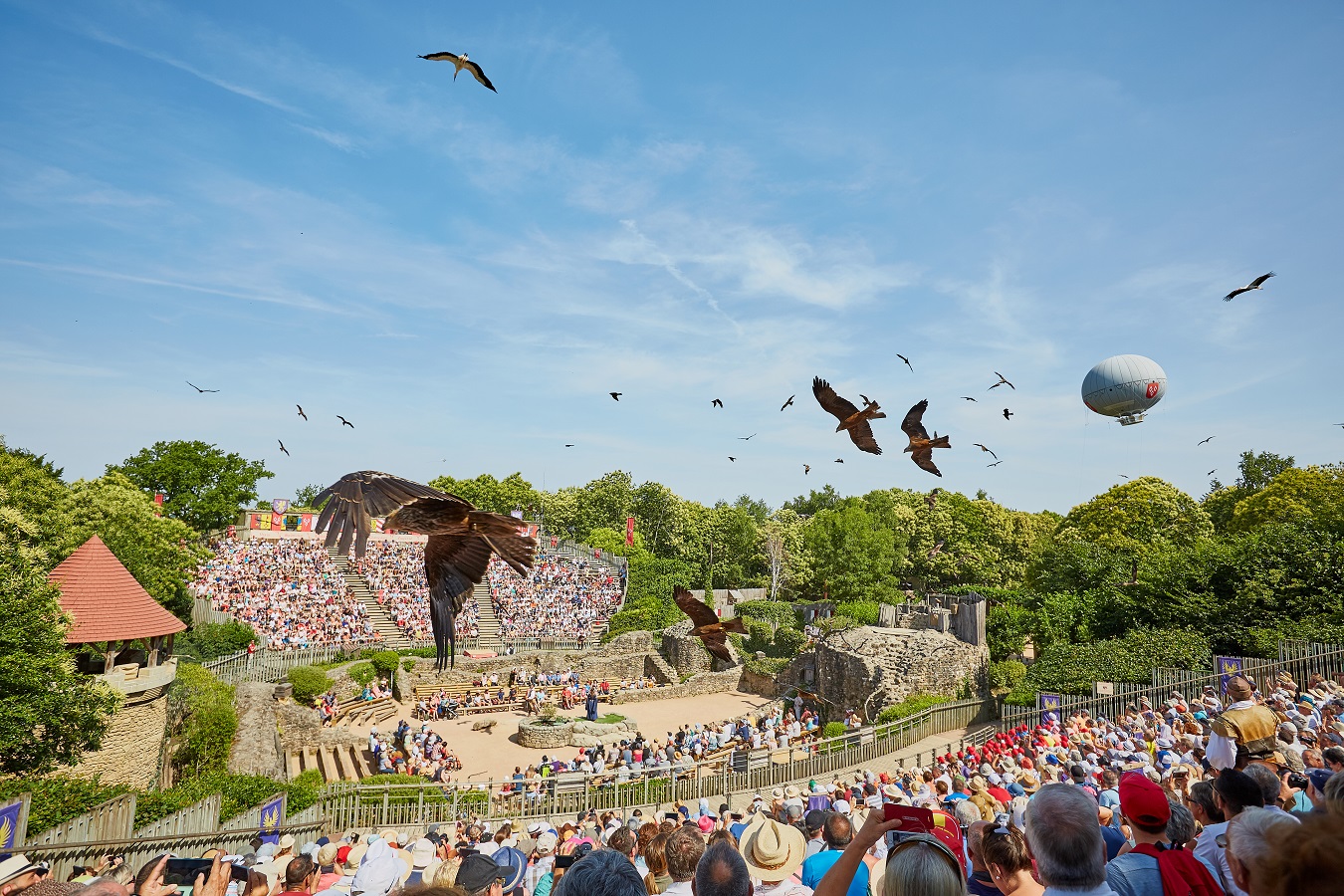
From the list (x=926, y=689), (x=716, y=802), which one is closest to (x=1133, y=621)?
(x=926, y=689)

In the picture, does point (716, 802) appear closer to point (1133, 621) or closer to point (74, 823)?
point (74, 823)

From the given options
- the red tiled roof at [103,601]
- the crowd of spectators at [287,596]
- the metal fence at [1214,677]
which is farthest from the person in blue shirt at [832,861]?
the crowd of spectators at [287,596]

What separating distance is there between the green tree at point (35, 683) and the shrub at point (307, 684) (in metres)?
10.2

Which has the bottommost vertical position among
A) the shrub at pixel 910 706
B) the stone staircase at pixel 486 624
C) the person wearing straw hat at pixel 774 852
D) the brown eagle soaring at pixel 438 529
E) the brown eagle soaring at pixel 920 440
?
the shrub at pixel 910 706

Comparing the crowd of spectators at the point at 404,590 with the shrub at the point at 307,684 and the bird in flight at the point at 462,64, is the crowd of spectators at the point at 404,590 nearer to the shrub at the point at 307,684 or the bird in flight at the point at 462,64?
the shrub at the point at 307,684

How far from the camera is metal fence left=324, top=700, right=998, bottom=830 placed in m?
13.4

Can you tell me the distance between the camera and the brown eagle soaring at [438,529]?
3002mm

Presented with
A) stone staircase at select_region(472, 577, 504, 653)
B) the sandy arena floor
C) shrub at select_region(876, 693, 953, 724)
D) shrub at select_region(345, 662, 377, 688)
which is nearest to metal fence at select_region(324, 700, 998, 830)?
shrub at select_region(876, 693, 953, 724)

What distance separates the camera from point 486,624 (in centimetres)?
3275

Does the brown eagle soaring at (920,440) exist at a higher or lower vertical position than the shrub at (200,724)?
higher

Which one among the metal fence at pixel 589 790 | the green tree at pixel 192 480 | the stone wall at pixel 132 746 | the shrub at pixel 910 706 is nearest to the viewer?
the stone wall at pixel 132 746

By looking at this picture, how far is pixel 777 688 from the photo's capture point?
28.3m

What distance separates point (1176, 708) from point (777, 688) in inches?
701

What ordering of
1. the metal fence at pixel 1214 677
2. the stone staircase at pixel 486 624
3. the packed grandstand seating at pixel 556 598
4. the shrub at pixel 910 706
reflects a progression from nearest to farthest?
the metal fence at pixel 1214 677
the shrub at pixel 910 706
the stone staircase at pixel 486 624
the packed grandstand seating at pixel 556 598
